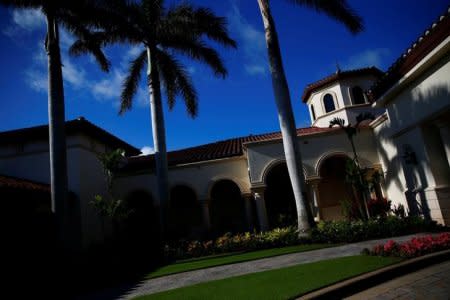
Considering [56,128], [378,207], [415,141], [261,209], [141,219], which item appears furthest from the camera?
[141,219]

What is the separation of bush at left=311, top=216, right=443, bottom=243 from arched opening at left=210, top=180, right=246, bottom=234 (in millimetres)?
7920

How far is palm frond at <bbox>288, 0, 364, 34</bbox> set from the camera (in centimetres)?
1225

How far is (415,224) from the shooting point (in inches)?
395

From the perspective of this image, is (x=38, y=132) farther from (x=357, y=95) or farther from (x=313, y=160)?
(x=357, y=95)

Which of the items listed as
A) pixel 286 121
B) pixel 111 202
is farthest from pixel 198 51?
pixel 111 202

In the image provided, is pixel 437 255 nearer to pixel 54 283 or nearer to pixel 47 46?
pixel 54 283

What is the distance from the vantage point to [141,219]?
17219 mm

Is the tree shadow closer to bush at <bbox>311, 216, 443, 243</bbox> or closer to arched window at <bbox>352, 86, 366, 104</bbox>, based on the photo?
bush at <bbox>311, 216, 443, 243</bbox>

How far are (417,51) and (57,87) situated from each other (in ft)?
43.3

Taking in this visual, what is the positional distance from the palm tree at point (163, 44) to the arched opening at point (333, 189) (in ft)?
28.8

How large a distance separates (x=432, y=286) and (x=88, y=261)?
11801 mm

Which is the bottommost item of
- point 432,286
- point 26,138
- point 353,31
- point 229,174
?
point 432,286

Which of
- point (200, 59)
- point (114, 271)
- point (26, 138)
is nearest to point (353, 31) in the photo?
point (200, 59)

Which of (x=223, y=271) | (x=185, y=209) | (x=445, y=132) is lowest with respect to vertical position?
(x=223, y=271)
